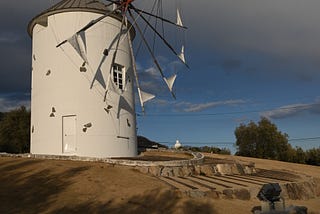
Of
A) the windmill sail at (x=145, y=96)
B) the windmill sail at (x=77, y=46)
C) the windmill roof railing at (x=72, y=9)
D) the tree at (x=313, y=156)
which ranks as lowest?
the tree at (x=313, y=156)

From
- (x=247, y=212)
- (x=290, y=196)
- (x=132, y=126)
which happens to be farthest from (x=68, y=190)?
(x=132, y=126)

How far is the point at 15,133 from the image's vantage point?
1346 inches

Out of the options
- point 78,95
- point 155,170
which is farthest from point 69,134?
point 155,170

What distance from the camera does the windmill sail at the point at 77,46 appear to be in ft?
52.8

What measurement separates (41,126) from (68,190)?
9.28m

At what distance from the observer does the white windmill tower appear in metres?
17.2

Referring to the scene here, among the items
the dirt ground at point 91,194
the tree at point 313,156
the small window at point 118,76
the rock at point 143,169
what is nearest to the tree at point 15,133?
the small window at point 118,76

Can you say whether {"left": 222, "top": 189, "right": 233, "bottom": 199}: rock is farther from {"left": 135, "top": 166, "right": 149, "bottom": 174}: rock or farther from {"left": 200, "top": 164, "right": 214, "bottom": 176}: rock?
{"left": 200, "top": 164, "right": 214, "bottom": 176}: rock

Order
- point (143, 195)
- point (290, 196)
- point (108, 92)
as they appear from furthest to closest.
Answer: point (108, 92) → point (290, 196) → point (143, 195)

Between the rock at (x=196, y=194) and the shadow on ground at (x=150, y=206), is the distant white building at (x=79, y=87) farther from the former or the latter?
the rock at (x=196, y=194)

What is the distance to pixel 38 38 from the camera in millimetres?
19094

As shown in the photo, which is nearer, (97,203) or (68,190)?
(97,203)

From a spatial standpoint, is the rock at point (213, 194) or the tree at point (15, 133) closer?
the rock at point (213, 194)

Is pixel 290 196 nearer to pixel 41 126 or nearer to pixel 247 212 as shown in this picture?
pixel 247 212
